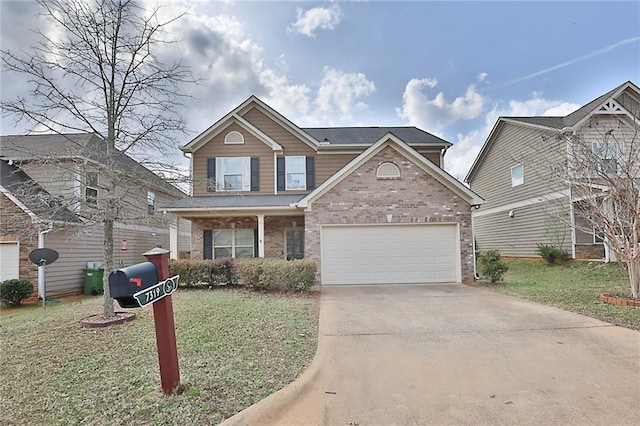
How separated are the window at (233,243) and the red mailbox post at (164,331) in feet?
37.2

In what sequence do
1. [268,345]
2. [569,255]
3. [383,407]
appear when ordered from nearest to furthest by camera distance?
1. [383,407]
2. [268,345]
3. [569,255]

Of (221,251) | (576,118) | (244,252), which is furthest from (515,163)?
(221,251)

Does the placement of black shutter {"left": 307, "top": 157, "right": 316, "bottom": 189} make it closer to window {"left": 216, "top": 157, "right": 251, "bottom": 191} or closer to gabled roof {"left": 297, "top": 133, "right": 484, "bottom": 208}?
window {"left": 216, "top": 157, "right": 251, "bottom": 191}

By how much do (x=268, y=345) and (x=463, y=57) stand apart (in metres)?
15.0

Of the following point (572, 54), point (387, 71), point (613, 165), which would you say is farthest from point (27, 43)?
point (572, 54)

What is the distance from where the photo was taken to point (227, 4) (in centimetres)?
1071

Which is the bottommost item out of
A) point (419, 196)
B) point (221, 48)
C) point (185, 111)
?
point (419, 196)

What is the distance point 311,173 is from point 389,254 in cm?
516

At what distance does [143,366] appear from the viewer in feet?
14.7

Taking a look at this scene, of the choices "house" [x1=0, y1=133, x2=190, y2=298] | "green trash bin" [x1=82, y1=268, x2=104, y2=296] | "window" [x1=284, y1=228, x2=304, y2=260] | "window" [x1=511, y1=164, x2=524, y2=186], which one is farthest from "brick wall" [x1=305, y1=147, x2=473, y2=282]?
"green trash bin" [x1=82, y1=268, x2=104, y2=296]

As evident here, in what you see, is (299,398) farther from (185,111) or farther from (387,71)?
(387,71)

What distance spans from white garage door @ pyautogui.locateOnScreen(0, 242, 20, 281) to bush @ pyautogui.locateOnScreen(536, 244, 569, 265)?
2096 centimetres

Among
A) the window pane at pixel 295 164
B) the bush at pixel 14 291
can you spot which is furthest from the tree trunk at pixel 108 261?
the window pane at pixel 295 164

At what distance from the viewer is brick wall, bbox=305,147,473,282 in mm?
12539
